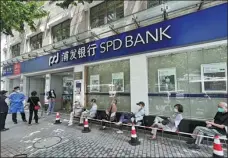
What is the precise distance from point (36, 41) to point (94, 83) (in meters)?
7.35

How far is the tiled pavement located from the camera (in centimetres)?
383

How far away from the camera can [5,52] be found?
15.6m

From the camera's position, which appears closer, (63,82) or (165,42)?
(165,42)

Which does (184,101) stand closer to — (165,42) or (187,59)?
(187,59)

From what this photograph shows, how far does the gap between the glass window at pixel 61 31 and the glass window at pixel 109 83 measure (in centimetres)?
330

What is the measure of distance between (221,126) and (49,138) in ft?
16.9

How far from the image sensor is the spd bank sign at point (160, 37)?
14.8 feet

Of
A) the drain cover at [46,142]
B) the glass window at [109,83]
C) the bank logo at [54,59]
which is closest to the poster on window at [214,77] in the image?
the glass window at [109,83]

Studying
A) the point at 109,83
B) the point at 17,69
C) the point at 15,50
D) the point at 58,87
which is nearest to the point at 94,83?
the point at 109,83

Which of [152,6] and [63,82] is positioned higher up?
[152,6]

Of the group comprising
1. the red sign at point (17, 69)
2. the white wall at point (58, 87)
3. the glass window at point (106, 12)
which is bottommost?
the white wall at point (58, 87)

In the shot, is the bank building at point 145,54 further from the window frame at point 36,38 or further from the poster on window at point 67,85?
the window frame at point 36,38

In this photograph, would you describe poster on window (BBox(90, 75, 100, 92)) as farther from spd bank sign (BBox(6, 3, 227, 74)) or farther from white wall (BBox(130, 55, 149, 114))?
white wall (BBox(130, 55, 149, 114))

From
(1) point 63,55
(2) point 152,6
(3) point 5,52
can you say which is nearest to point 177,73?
(2) point 152,6
